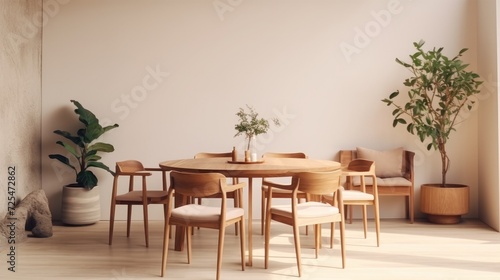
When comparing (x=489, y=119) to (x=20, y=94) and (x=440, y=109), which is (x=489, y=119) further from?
(x=20, y=94)

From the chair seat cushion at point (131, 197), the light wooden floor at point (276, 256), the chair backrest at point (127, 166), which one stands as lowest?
the light wooden floor at point (276, 256)

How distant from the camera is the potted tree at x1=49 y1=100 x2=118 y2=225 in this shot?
20.6ft

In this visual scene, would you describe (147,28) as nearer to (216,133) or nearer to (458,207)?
(216,133)

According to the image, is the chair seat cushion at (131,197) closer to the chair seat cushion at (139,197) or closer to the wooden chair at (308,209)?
the chair seat cushion at (139,197)

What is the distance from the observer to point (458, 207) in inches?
248

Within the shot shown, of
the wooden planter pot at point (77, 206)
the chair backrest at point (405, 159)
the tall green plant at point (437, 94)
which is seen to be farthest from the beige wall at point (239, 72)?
Answer: the wooden planter pot at point (77, 206)

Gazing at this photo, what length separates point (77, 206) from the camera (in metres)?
6.30

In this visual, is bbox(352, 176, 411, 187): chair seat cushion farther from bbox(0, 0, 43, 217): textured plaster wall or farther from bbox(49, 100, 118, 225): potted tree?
bbox(0, 0, 43, 217): textured plaster wall

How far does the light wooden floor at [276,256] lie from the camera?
4250 millimetres

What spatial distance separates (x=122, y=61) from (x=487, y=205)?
15.4 ft

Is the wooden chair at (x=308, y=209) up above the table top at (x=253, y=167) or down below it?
below

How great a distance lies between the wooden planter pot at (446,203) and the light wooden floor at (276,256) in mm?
193

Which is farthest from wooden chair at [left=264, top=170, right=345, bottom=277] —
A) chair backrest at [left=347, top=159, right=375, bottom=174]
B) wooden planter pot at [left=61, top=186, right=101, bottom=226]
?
wooden planter pot at [left=61, top=186, right=101, bottom=226]

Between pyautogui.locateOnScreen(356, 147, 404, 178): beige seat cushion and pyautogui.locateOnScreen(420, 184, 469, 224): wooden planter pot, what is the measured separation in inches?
15.9
